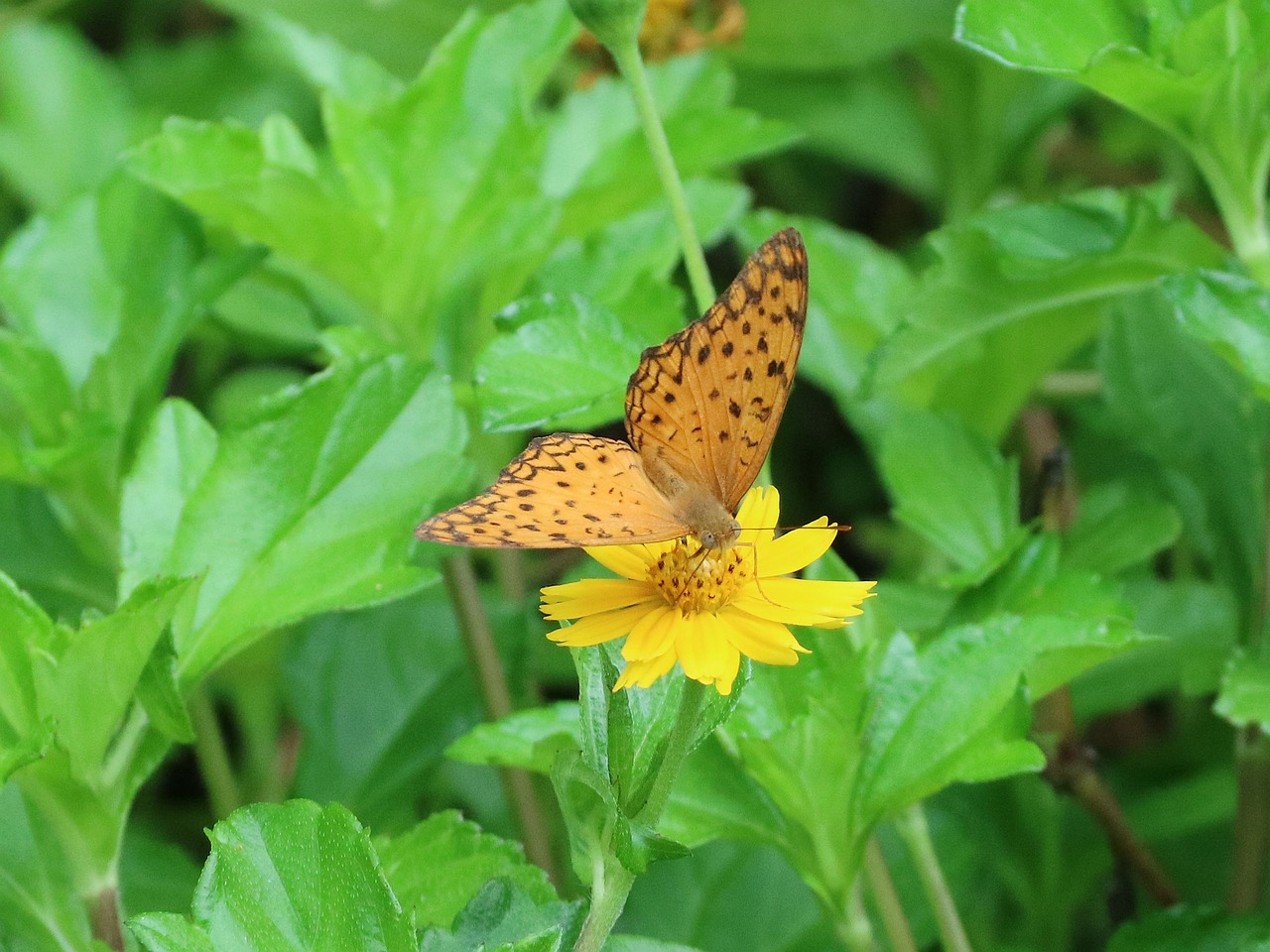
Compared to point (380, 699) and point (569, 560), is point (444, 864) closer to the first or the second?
point (380, 699)

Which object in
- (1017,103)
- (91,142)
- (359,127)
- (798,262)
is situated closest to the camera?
(798,262)

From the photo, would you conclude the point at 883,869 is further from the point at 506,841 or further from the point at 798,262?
the point at 798,262

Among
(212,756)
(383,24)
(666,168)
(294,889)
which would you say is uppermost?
(383,24)

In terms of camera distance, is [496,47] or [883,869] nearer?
[883,869]

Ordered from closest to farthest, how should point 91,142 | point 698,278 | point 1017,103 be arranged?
point 698,278 → point 1017,103 → point 91,142

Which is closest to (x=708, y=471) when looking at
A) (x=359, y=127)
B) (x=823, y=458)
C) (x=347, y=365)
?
(x=347, y=365)

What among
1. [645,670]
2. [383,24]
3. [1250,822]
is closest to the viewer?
[645,670]

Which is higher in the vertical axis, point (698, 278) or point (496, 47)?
point (496, 47)

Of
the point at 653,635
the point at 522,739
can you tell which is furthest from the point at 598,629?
the point at 522,739
